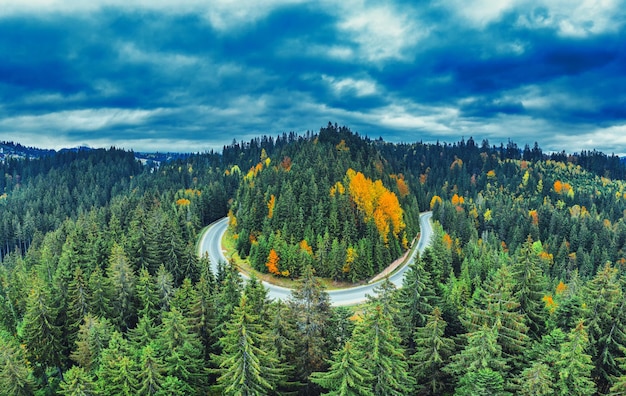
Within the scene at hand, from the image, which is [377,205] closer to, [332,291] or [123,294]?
[332,291]

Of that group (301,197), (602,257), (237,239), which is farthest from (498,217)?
(237,239)

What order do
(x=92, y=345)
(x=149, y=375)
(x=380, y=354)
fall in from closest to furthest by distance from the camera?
(x=380, y=354) < (x=149, y=375) < (x=92, y=345)

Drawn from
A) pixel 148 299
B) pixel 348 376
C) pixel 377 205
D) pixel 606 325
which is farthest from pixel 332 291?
pixel 348 376

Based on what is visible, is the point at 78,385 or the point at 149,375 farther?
the point at 149,375

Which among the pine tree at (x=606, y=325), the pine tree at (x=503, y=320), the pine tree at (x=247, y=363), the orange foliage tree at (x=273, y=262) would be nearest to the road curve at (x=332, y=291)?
the orange foliage tree at (x=273, y=262)

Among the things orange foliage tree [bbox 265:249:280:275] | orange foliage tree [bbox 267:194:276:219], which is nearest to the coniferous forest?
orange foliage tree [bbox 265:249:280:275]

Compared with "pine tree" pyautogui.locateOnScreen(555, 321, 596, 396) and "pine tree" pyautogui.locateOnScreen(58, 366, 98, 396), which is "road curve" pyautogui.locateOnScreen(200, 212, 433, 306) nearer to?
"pine tree" pyautogui.locateOnScreen(555, 321, 596, 396)
